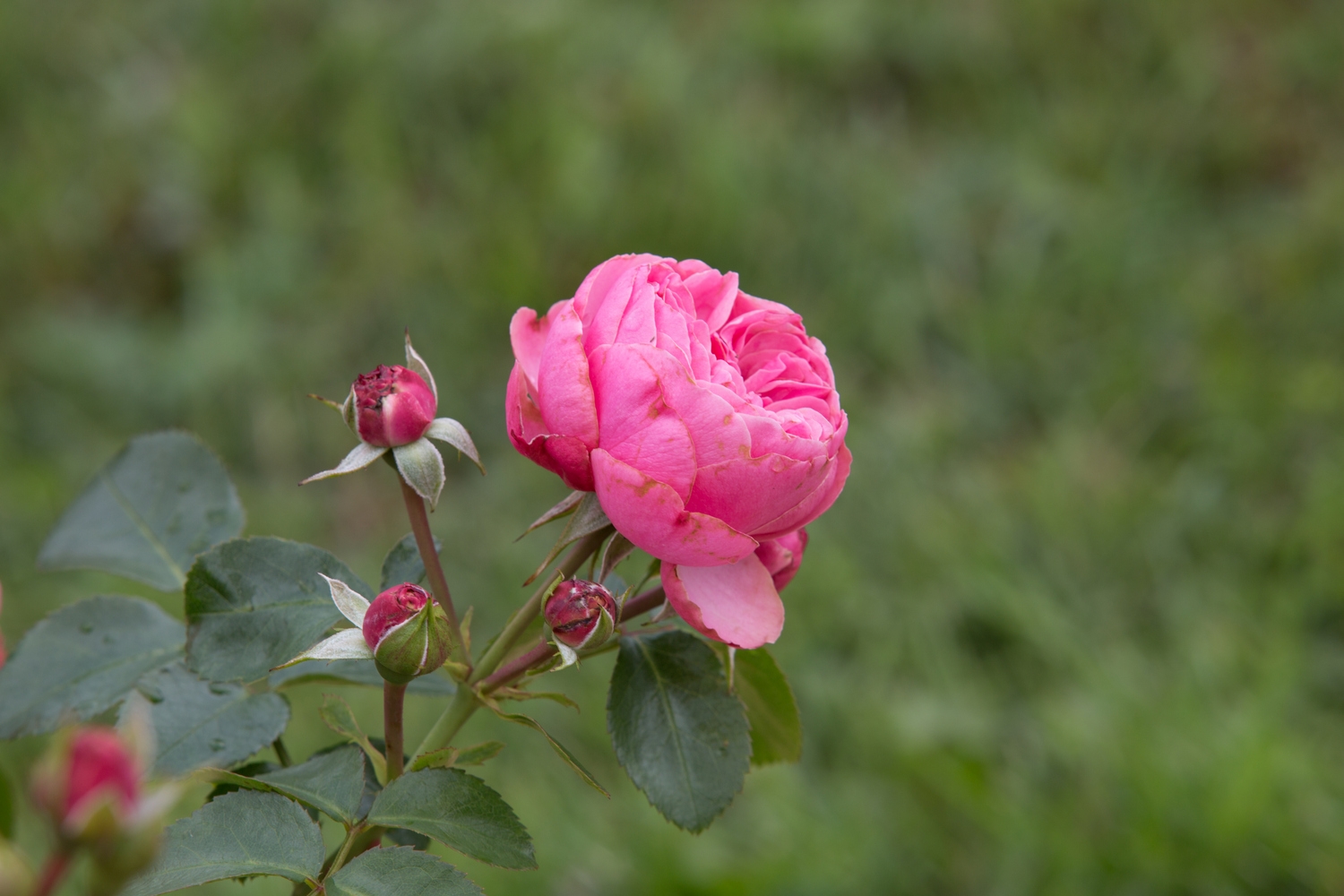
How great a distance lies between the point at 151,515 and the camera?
2.34ft

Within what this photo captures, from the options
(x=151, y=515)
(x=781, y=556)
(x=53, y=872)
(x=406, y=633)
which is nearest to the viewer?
(x=53, y=872)

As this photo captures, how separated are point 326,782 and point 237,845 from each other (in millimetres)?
47

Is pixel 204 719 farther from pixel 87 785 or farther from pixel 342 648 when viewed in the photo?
pixel 87 785

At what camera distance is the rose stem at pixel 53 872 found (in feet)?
0.89

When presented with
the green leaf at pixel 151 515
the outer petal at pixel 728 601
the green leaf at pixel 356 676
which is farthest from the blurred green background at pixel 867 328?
the outer petal at pixel 728 601

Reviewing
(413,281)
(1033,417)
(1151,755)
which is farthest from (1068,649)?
(413,281)

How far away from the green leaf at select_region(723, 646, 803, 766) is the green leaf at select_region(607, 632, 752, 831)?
0.06m

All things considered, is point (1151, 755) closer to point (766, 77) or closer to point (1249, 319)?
point (1249, 319)

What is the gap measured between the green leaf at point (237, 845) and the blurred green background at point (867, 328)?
1.09 m

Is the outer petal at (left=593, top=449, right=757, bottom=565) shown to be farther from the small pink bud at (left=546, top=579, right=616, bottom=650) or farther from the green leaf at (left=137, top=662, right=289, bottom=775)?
the green leaf at (left=137, top=662, right=289, bottom=775)

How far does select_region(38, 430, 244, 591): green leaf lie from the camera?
27.5 inches

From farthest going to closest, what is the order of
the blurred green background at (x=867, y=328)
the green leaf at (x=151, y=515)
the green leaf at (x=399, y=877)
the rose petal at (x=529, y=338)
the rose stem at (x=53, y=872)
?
the blurred green background at (x=867, y=328) < the green leaf at (x=151, y=515) < the rose petal at (x=529, y=338) < the green leaf at (x=399, y=877) < the rose stem at (x=53, y=872)

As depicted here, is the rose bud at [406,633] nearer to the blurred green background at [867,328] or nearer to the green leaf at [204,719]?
the green leaf at [204,719]

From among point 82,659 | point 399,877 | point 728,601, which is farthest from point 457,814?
point 82,659
